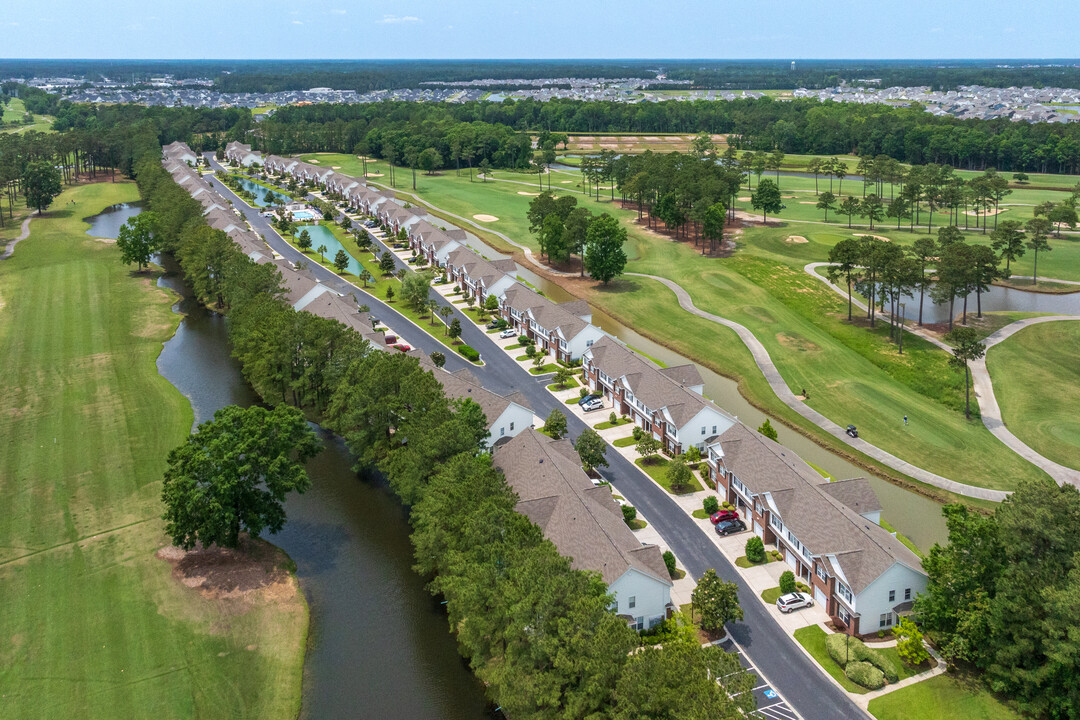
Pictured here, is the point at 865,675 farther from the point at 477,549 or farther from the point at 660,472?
the point at 660,472

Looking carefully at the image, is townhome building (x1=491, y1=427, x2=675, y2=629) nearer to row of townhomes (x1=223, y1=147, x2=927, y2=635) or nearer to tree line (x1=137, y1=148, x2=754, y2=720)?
row of townhomes (x1=223, y1=147, x2=927, y2=635)

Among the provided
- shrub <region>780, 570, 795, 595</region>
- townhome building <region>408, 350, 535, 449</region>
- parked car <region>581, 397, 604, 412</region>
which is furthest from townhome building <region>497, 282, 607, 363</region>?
shrub <region>780, 570, 795, 595</region>

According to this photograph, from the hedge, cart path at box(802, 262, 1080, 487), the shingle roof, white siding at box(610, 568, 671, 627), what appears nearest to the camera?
the hedge

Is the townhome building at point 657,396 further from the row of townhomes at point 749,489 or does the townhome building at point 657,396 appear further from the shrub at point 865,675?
the shrub at point 865,675

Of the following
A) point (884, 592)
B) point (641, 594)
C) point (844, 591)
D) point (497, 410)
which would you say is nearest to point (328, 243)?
point (497, 410)

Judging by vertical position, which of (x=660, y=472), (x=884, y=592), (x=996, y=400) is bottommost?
(x=884, y=592)

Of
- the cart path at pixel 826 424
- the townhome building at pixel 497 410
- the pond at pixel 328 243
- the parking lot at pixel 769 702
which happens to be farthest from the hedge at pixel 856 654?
the pond at pixel 328 243

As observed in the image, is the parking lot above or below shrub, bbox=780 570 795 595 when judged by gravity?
below
